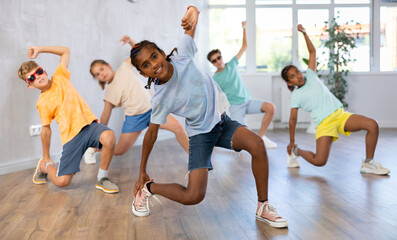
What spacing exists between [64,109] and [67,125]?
4.6 inches

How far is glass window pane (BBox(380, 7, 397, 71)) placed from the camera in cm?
749

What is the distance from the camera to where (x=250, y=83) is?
292 inches

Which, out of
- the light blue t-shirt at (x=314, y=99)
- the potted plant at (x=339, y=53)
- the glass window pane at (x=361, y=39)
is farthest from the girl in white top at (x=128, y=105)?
the glass window pane at (x=361, y=39)

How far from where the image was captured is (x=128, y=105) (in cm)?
378

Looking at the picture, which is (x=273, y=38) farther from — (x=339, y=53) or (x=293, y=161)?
(x=293, y=161)

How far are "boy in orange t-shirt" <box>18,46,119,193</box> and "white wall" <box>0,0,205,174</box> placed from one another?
0.83m

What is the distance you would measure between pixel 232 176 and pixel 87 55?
7.34ft

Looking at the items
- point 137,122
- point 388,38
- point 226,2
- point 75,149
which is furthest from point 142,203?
point 388,38

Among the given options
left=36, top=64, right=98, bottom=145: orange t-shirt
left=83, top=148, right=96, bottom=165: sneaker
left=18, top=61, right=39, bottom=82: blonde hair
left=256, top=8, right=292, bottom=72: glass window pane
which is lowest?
left=83, top=148, right=96, bottom=165: sneaker

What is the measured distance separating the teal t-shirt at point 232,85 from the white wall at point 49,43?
125 cm

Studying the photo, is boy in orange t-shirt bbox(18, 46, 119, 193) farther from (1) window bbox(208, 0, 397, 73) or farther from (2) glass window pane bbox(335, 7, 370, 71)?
(2) glass window pane bbox(335, 7, 370, 71)

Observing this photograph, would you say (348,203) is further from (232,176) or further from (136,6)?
(136,6)

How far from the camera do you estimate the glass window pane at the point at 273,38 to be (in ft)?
24.8

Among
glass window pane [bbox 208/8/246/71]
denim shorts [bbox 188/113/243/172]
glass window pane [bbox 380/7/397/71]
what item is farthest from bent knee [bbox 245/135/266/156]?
glass window pane [bbox 380/7/397/71]
